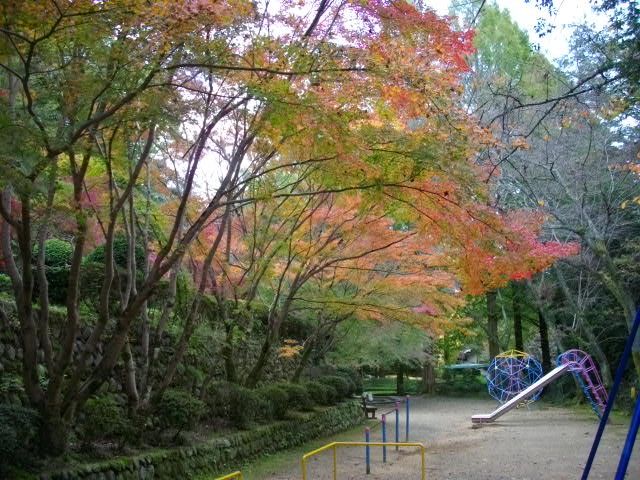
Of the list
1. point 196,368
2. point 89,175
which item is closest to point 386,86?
point 89,175

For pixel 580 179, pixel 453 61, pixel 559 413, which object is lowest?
pixel 559 413

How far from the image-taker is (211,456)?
373 inches

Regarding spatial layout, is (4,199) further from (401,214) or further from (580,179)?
(580,179)

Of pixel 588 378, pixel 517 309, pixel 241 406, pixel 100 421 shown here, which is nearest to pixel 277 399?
pixel 241 406

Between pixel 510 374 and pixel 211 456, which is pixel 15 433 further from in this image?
pixel 510 374

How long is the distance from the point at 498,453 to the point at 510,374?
11595mm

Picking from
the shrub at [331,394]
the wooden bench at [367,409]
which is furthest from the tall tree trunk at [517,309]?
the shrub at [331,394]

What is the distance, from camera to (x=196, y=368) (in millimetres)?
11836

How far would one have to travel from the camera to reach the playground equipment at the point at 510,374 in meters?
22.9

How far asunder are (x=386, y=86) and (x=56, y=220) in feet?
13.5

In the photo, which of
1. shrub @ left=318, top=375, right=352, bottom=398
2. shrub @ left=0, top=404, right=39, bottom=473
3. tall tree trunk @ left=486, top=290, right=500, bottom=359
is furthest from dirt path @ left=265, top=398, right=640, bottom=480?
tall tree trunk @ left=486, top=290, right=500, bottom=359

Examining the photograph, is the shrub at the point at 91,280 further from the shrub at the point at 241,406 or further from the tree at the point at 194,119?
the shrub at the point at 241,406

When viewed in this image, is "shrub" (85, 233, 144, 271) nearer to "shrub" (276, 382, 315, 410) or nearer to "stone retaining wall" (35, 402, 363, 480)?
"stone retaining wall" (35, 402, 363, 480)

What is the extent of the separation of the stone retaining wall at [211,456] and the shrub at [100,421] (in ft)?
1.42
